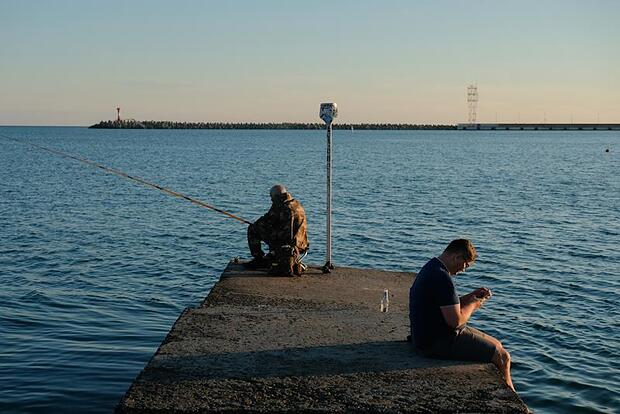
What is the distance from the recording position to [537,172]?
57.2 meters

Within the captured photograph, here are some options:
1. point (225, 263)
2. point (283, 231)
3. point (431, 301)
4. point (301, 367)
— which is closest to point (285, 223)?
point (283, 231)

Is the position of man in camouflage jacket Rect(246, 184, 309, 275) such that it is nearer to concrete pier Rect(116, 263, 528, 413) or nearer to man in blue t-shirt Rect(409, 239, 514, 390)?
concrete pier Rect(116, 263, 528, 413)

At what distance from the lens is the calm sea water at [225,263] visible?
10422 mm

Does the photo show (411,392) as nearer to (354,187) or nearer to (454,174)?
(354,187)

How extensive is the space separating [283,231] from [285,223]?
12 centimetres

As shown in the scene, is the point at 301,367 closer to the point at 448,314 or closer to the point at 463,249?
the point at 448,314

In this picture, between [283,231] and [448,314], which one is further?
[283,231]

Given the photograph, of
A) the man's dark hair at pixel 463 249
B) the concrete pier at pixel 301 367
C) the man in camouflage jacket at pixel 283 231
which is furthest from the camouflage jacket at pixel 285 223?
the man's dark hair at pixel 463 249

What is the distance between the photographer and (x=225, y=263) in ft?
61.2

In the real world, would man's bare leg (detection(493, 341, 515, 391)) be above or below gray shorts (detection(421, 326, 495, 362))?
below

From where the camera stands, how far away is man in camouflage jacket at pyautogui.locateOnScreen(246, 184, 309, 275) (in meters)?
11.5

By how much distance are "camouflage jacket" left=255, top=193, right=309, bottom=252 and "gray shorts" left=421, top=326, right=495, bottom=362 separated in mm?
4463

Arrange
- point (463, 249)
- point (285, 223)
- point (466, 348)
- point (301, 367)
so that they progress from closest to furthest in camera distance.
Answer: point (463, 249), point (301, 367), point (466, 348), point (285, 223)

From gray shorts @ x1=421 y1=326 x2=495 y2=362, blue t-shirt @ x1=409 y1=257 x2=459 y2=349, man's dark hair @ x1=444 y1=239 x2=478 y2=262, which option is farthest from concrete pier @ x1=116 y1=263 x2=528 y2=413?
man's dark hair @ x1=444 y1=239 x2=478 y2=262
